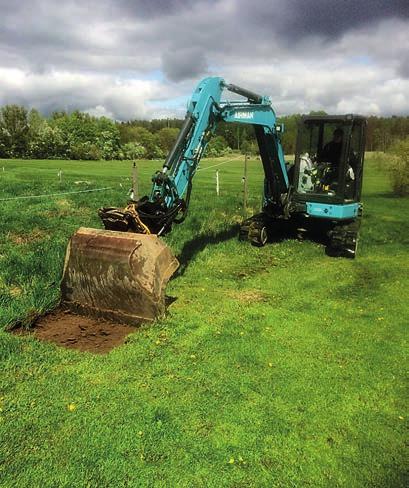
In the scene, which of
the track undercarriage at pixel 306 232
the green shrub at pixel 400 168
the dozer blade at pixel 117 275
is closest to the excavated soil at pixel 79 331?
the dozer blade at pixel 117 275

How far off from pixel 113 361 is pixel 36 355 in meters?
0.86

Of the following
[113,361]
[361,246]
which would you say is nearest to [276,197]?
[361,246]

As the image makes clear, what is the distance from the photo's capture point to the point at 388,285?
8070 millimetres

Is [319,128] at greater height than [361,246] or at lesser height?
greater

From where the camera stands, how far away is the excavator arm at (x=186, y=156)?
6.46 meters

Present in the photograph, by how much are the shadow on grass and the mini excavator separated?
Answer: 66 cm

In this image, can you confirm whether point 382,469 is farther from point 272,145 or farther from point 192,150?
point 272,145

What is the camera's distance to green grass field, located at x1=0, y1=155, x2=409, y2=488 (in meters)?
3.53

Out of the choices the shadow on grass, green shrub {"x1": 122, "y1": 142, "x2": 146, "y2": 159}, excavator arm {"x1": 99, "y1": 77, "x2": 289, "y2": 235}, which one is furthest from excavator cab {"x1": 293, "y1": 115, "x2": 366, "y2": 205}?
green shrub {"x1": 122, "y1": 142, "x2": 146, "y2": 159}

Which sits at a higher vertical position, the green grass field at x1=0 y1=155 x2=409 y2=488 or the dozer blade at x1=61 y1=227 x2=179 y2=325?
the dozer blade at x1=61 y1=227 x2=179 y2=325

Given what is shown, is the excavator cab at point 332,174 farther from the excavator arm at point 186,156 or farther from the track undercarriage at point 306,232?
the excavator arm at point 186,156

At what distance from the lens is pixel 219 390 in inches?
178

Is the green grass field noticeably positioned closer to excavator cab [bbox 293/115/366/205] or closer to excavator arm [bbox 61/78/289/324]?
excavator arm [bbox 61/78/289/324]

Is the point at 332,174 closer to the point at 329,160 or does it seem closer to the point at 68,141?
the point at 329,160
